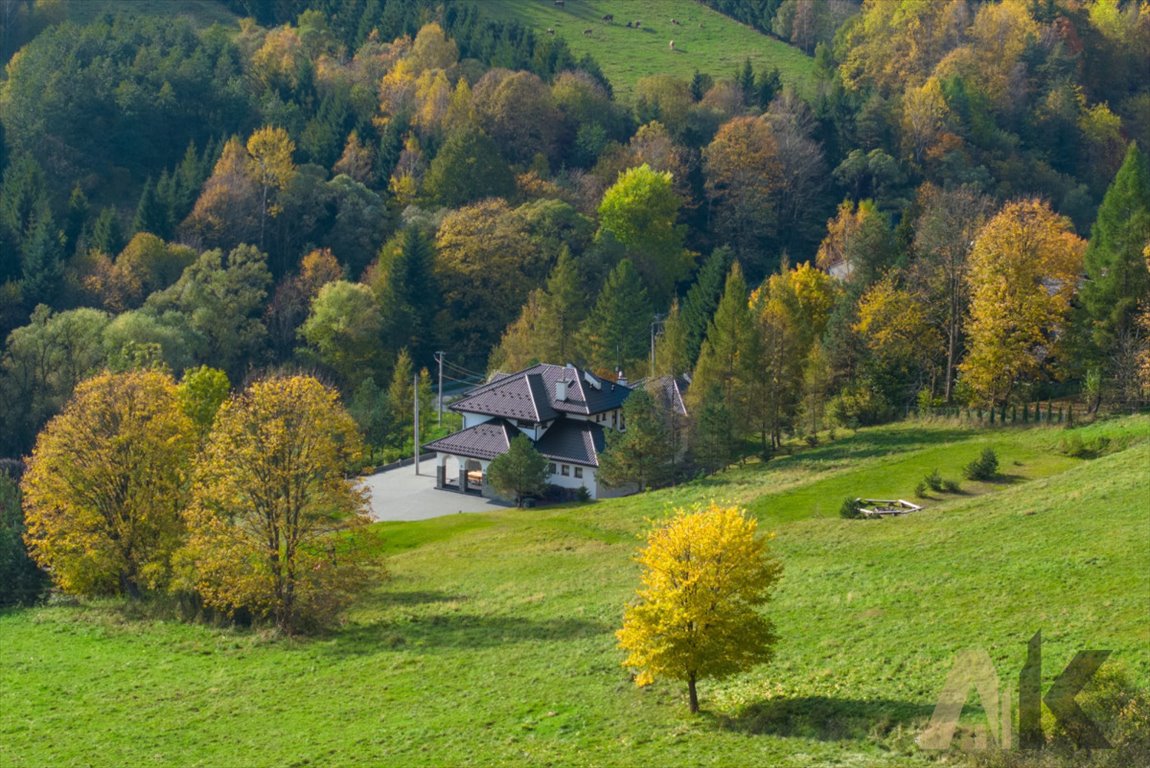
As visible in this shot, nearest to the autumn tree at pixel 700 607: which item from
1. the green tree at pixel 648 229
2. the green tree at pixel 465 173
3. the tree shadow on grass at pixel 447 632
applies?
the tree shadow on grass at pixel 447 632

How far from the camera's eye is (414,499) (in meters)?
68.7

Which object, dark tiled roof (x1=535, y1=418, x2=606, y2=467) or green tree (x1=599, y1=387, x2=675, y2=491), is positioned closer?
green tree (x1=599, y1=387, x2=675, y2=491)

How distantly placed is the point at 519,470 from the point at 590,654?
100ft

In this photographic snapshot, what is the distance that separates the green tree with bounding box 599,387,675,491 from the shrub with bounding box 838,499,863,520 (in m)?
14.6

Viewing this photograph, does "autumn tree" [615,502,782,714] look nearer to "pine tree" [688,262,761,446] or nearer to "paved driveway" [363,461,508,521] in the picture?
"paved driveway" [363,461,508,521]

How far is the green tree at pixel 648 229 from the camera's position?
351 ft

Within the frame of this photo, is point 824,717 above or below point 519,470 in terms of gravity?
above

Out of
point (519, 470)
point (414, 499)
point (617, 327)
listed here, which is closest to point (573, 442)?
point (519, 470)

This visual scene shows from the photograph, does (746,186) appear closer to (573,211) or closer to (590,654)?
(573,211)

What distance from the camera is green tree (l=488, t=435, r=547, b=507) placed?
6594 cm

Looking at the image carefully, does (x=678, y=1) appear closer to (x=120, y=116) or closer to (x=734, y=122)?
(x=734, y=122)

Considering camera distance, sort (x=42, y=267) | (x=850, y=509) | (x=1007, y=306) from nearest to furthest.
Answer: (x=850, y=509) < (x=1007, y=306) < (x=42, y=267)

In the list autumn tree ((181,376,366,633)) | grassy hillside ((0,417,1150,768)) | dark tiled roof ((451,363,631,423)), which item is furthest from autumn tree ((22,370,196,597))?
dark tiled roof ((451,363,631,423))

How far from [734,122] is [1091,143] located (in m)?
36.7
